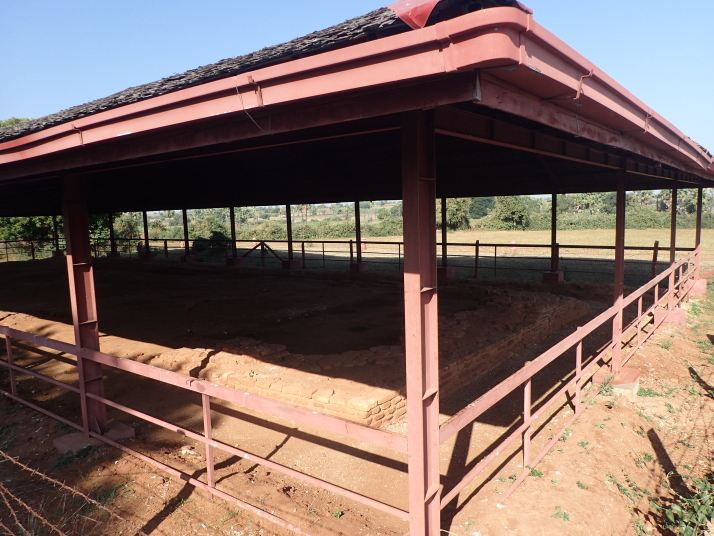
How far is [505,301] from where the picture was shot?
1080 cm

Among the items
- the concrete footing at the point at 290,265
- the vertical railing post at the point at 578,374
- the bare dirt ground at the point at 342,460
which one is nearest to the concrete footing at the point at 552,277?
the bare dirt ground at the point at 342,460

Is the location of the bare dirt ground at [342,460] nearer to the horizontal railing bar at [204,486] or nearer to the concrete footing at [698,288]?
the horizontal railing bar at [204,486]

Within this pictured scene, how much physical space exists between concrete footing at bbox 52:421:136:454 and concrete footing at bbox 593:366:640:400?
6160mm

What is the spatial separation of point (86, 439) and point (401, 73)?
5196 millimetres


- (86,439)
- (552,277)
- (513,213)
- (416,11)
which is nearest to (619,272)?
(416,11)

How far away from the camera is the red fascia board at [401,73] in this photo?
6.87 feet

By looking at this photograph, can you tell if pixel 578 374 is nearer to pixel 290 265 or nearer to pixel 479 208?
pixel 290 265

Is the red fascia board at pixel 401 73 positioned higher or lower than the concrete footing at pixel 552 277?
higher

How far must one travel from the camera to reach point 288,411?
3.43 metres

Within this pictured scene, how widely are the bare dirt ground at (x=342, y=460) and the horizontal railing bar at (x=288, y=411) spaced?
106 centimetres

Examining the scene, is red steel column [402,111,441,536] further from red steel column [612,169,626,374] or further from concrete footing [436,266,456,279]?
concrete footing [436,266,456,279]

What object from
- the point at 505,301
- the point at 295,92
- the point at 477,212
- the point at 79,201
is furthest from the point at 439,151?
the point at 477,212

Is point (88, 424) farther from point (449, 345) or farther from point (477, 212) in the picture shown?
point (477, 212)

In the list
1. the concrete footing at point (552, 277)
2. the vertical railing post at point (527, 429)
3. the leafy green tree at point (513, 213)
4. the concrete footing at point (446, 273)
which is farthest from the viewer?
the leafy green tree at point (513, 213)
